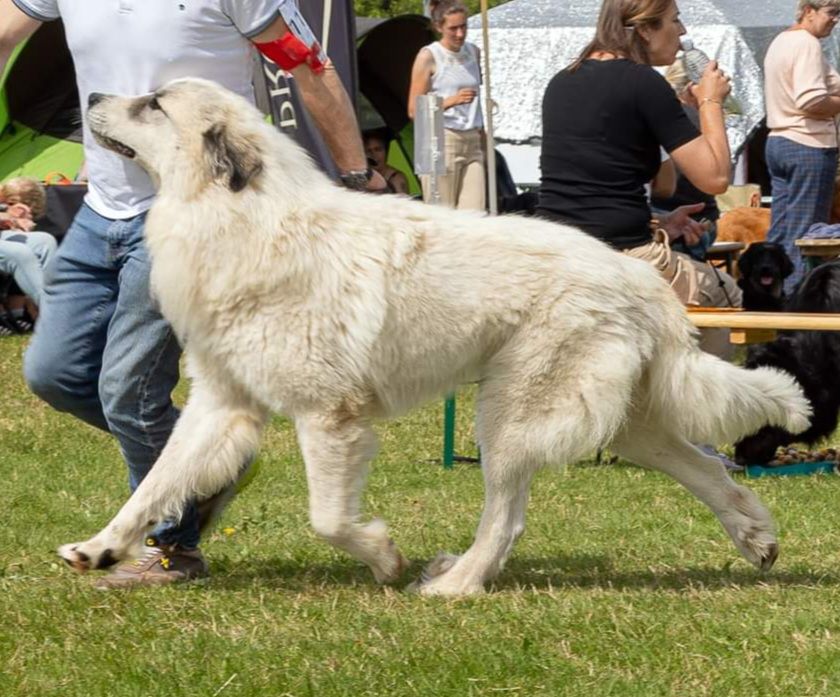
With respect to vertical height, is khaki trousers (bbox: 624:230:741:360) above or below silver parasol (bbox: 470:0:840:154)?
above

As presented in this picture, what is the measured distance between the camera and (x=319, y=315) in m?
4.27

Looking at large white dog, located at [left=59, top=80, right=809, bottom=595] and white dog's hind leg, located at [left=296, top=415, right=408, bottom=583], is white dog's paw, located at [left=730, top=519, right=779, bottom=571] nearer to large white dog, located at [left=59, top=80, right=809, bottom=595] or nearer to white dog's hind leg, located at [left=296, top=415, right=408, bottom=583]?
large white dog, located at [left=59, top=80, right=809, bottom=595]

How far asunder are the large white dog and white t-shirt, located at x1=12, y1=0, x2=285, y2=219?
169 mm

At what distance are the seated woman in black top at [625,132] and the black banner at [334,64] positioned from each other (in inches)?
154

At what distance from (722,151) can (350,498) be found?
213 centimetres

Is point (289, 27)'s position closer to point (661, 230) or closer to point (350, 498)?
point (350, 498)

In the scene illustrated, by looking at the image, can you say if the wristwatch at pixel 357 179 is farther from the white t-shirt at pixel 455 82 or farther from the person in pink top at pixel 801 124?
the white t-shirt at pixel 455 82

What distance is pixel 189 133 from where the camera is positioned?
Answer: 4215 millimetres

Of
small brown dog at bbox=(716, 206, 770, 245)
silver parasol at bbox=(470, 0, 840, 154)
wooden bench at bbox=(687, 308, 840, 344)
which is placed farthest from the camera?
silver parasol at bbox=(470, 0, 840, 154)

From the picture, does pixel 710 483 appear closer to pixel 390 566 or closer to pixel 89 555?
pixel 390 566

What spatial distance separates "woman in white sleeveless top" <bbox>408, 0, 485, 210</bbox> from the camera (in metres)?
12.8

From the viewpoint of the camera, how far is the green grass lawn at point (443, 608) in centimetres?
366

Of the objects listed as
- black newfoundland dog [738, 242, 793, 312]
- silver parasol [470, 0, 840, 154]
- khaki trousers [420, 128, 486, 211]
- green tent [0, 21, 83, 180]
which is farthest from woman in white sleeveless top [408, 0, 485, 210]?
black newfoundland dog [738, 242, 793, 312]

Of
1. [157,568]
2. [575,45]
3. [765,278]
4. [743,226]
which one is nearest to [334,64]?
[765,278]
